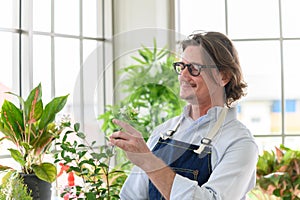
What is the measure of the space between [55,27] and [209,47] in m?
1.82

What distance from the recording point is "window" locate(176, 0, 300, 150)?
12.1 ft

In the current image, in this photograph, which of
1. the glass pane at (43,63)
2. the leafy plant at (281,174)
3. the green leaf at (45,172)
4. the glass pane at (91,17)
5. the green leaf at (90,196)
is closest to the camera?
the green leaf at (90,196)

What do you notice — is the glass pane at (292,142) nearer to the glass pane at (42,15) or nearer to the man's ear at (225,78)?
the glass pane at (42,15)

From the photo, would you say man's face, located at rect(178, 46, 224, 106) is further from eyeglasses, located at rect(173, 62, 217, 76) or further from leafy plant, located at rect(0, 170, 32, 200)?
leafy plant, located at rect(0, 170, 32, 200)

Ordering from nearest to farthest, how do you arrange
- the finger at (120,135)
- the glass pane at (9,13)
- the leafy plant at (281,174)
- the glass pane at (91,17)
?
1. the finger at (120,135)
2. the leafy plant at (281,174)
3. the glass pane at (9,13)
4. the glass pane at (91,17)

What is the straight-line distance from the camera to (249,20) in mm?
3738

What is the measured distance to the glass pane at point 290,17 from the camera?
3.67m

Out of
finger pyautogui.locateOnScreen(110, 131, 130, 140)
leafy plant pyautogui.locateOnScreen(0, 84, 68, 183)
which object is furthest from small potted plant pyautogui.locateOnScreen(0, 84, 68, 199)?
finger pyautogui.locateOnScreen(110, 131, 130, 140)

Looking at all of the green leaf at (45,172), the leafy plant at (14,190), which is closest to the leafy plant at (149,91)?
the leafy plant at (14,190)

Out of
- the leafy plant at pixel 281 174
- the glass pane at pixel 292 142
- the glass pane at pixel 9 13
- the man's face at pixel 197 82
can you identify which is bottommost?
the leafy plant at pixel 281 174

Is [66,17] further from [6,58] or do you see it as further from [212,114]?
[212,114]

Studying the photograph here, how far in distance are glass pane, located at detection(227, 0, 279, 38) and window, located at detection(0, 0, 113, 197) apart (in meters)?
0.81

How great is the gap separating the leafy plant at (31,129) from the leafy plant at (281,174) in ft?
3.62

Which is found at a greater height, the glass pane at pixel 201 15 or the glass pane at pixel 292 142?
the glass pane at pixel 201 15
